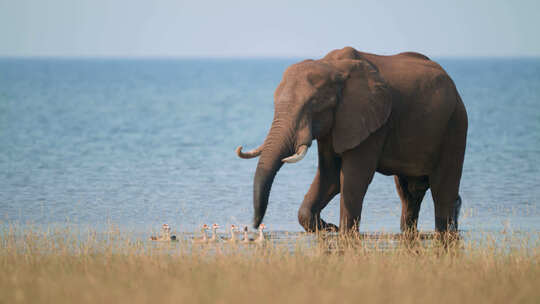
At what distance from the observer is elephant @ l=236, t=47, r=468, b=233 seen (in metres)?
10.5

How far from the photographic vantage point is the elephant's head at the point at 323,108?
34.0 feet

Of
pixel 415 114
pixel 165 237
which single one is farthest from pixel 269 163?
pixel 165 237

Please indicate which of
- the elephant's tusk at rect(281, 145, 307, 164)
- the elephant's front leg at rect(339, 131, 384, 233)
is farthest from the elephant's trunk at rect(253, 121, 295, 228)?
the elephant's front leg at rect(339, 131, 384, 233)

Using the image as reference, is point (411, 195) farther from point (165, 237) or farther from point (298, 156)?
point (165, 237)

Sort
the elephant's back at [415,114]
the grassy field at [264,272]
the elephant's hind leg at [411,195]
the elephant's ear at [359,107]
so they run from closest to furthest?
the grassy field at [264,272]
the elephant's ear at [359,107]
the elephant's back at [415,114]
the elephant's hind leg at [411,195]

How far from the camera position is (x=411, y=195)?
12664 millimetres

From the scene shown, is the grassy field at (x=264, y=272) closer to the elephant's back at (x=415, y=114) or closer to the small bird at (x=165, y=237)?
the small bird at (x=165, y=237)

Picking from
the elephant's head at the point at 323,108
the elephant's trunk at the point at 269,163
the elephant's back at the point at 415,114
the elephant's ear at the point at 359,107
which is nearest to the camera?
the elephant's trunk at the point at 269,163

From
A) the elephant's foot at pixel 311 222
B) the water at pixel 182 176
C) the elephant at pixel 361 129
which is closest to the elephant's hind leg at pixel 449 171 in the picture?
the elephant at pixel 361 129

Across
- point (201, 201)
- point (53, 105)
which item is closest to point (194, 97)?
point (53, 105)

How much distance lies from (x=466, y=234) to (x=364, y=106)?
380 centimetres

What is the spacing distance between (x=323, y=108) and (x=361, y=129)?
1.64 ft

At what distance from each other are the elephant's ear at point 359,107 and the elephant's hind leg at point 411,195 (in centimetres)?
185

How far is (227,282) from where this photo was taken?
28.0 ft
